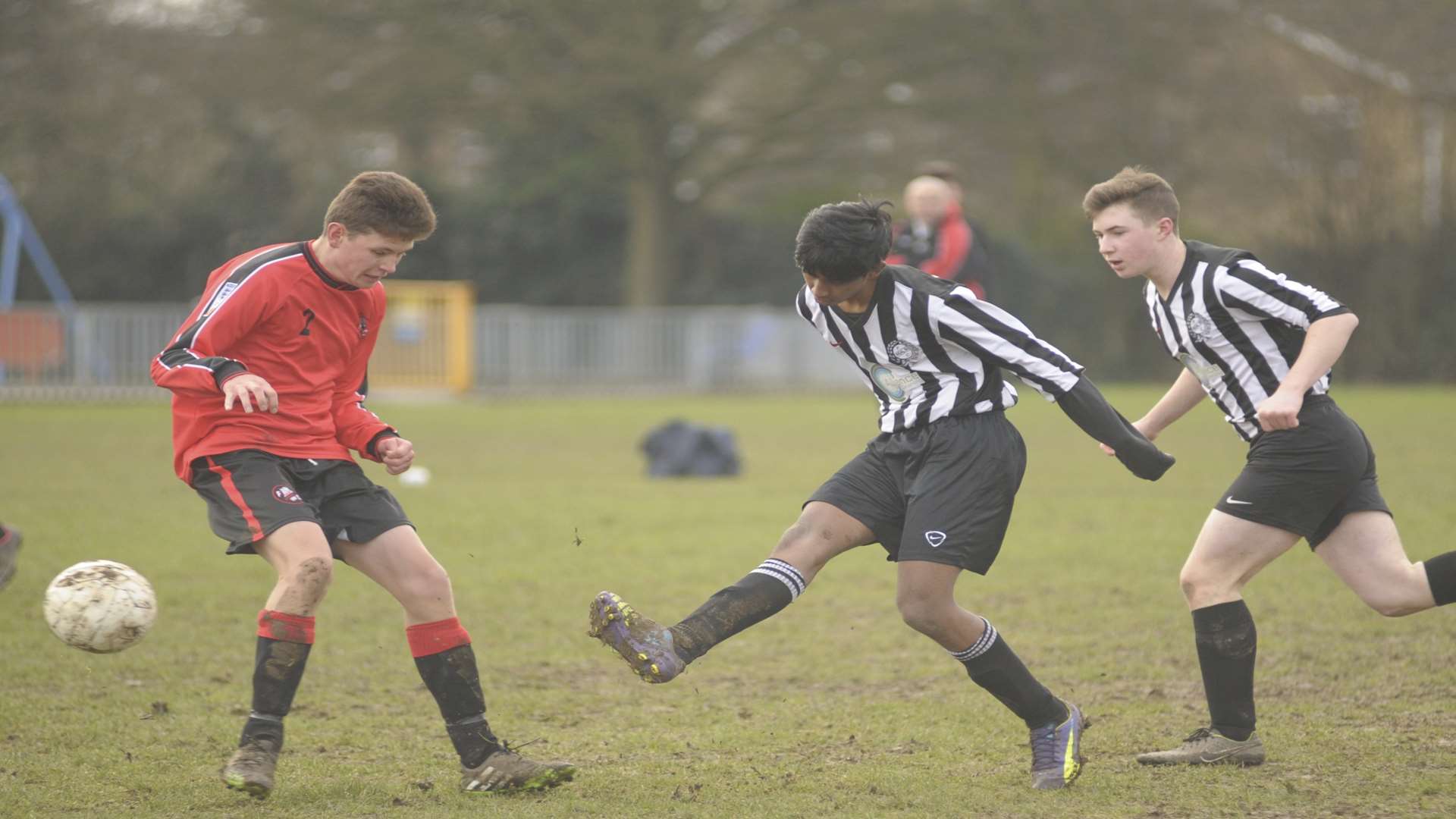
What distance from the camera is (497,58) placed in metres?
25.3

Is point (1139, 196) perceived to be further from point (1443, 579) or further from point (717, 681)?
point (717, 681)

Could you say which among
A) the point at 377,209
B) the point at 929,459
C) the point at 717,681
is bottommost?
the point at 717,681

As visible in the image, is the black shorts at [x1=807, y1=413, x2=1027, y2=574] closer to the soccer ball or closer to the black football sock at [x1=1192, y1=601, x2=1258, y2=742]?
the black football sock at [x1=1192, y1=601, x2=1258, y2=742]

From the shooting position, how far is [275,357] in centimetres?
432

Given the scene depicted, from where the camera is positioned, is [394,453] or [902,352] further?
[394,453]

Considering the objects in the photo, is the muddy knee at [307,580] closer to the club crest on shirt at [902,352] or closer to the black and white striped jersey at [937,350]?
the black and white striped jersey at [937,350]

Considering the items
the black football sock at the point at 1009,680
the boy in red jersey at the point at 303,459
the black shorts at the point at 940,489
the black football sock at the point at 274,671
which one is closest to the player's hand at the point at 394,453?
the boy in red jersey at the point at 303,459

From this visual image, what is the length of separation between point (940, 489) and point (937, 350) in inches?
15.3

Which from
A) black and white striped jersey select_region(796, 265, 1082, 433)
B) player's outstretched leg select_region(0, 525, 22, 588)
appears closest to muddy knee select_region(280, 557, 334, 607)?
black and white striped jersey select_region(796, 265, 1082, 433)

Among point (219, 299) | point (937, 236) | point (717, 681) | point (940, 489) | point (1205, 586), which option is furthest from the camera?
point (937, 236)

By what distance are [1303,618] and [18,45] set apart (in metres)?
23.3

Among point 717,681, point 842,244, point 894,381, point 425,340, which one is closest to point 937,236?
point 717,681

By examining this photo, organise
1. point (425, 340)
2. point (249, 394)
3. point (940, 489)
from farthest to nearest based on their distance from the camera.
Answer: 1. point (425, 340)
2. point (940, 489)
3. point (249, 394)

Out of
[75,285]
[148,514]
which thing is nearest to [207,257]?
[75,285]
